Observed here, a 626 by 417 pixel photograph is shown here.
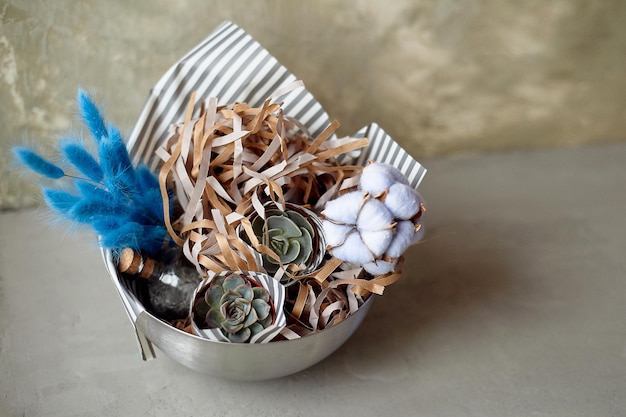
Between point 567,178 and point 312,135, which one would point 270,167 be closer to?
point 312,135

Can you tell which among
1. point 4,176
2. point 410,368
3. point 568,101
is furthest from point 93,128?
point 568,101

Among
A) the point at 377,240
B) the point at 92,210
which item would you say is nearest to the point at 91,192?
the point at 92,210

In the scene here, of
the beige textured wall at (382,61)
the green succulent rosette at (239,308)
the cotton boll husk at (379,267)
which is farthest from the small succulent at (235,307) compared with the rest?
the beige textured wall at (382,61)

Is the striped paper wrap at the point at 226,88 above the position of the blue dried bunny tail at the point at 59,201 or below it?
above

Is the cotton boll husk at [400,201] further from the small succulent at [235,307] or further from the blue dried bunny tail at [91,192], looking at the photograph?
the blue dried bunny tail at [91,192]

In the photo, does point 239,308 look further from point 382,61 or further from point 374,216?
point 382,61

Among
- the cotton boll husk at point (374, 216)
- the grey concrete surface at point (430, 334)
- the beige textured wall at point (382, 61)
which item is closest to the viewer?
the cotton boll husk at point (374, 216)

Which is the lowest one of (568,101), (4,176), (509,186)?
(4,176)
